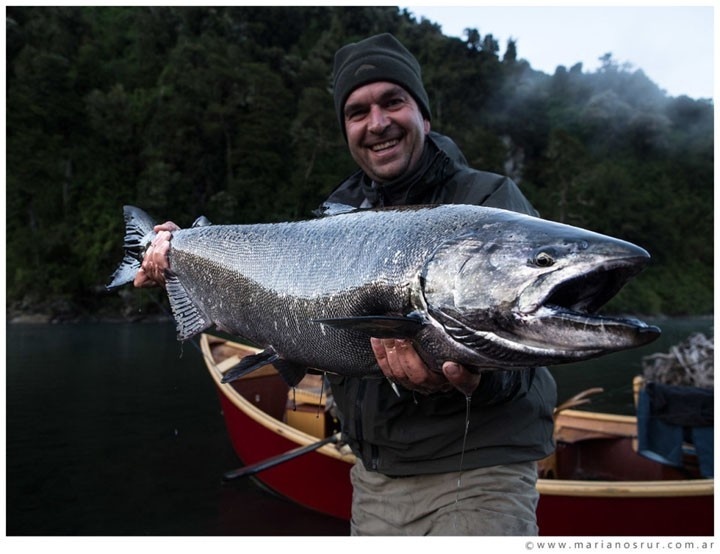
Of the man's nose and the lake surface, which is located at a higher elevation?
the man's nose

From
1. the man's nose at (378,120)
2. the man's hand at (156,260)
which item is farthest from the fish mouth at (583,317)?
the man's hand at (156,260)

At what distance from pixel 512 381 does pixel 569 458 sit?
20.5 ft

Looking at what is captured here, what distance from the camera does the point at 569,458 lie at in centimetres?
748

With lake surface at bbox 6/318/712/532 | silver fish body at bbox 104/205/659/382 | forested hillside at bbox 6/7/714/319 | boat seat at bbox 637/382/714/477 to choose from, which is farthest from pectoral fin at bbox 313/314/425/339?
forested hillside at bbox 6/7/714/319

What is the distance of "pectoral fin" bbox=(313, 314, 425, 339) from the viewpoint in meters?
1.63

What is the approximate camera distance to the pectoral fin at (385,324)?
163 centimetres

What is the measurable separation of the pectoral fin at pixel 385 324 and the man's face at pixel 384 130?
1.16 m

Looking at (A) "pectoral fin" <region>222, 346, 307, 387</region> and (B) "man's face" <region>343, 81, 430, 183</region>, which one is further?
(B) "man's face" <region>343, 81, 430, 183</region>

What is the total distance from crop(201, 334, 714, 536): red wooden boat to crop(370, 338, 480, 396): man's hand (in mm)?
2374

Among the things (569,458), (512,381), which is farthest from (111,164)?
(512,381)

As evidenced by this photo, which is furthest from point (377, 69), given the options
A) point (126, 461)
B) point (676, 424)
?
point (126, 461)

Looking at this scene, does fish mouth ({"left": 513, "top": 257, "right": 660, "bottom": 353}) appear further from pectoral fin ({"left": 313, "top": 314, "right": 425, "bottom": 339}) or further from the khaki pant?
the khaki pant

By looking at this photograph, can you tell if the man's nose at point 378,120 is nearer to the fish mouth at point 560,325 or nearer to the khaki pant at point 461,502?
the fish mouth at point 560,325
